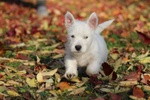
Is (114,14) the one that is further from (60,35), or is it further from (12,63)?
(12,63)

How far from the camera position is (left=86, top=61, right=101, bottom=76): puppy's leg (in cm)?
514

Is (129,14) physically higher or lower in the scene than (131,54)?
higher

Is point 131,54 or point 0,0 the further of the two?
point 0,0

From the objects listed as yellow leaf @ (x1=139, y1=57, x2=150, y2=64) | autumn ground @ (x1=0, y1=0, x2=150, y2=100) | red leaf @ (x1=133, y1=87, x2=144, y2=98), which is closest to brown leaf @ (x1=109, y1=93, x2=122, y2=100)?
autumn ground @ (x1=0, y1=0, x2=150, y2=100)

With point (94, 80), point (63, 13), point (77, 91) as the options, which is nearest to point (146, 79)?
point (94, 80)

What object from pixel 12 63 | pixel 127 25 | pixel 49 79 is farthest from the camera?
pixel 127 25

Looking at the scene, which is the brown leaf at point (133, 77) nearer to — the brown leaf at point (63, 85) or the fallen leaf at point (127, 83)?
the fallen leaf at point (127, 83)

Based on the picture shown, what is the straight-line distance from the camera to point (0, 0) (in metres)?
12.5

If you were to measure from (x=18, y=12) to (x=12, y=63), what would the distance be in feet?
16.8

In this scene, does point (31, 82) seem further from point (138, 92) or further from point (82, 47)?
point (138, 92)

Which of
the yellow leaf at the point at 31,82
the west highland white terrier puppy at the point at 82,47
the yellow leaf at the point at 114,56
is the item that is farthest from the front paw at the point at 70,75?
the yellow leaf at the point at 114,56

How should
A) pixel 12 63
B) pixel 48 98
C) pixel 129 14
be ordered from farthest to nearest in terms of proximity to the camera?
pixel 129 14 < pixel 12 63 < pixel 48 98

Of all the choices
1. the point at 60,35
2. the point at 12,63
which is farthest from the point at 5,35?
the point at 12,63

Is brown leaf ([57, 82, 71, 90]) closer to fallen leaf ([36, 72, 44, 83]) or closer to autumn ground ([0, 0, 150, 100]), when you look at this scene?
autumn ground ([0, 0, 150, 100])
